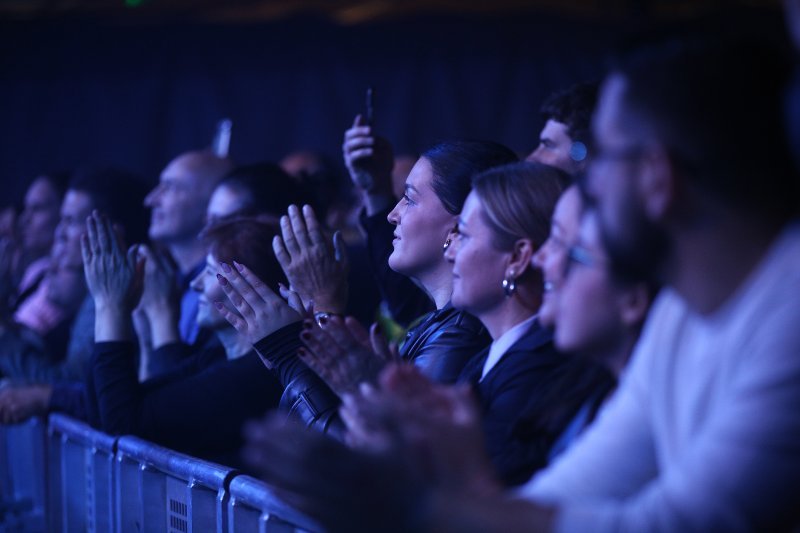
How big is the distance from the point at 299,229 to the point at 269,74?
4.89 m

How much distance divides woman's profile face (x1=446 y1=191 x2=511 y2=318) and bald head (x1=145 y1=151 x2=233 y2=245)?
1879 millimetres

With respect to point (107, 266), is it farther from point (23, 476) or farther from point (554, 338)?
point (554, 338)

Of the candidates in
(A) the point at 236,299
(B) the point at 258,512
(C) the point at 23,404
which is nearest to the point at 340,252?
(A) the point at 236,299

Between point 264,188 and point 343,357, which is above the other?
point 343,357

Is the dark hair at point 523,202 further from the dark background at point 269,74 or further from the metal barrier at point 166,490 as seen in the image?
the dark background at point 269,74

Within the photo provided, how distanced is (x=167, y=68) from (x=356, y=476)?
602cm

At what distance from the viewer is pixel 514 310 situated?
187 centimetres

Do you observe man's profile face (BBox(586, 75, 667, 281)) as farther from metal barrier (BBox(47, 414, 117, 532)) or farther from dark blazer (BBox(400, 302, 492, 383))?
metal barrier (BBox(47, 414, 117, 532))

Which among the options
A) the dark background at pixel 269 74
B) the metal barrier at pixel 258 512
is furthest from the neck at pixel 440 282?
the dark background at pixel 269 74

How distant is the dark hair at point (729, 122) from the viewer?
1.11m

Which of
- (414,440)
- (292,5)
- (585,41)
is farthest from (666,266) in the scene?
(585,41)

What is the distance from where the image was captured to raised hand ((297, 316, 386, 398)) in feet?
5.44

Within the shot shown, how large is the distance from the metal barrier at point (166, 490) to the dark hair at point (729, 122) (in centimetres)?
113

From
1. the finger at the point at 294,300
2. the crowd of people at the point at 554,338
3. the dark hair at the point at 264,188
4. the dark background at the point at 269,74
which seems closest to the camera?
the crowd of people at the point at 554,338
